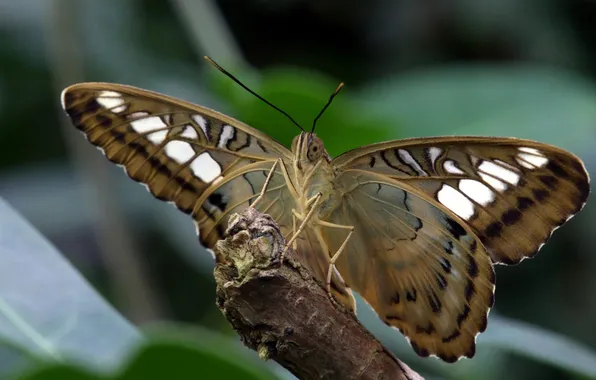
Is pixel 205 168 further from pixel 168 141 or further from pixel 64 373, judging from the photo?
pixel 64 373

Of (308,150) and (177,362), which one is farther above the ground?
(308,150)

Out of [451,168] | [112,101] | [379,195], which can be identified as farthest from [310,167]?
[112,101]

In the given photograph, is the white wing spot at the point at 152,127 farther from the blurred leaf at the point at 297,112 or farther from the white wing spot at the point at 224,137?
the blurred leaf at the point at 297,112

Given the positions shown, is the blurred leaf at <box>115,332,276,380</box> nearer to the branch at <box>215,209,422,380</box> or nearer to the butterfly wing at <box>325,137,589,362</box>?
the branch at <box>215,209,422,380</box>

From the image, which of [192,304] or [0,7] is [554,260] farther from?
[0,7]

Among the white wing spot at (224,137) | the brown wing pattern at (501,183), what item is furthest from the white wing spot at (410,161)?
the white wing spot at (224,137)

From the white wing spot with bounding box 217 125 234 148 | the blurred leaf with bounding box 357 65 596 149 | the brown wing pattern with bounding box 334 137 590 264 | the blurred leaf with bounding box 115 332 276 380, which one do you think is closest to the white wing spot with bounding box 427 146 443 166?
the brown wing pattern with bounding box 334 137 590 264

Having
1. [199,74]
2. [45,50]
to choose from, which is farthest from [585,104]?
[45,50]
